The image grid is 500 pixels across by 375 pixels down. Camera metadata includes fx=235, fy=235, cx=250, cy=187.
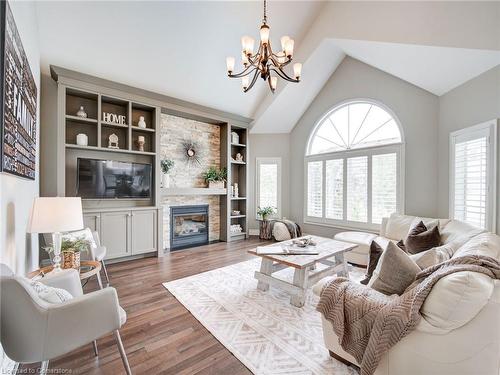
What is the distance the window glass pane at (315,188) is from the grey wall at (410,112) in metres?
0.62

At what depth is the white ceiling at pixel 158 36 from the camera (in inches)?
128

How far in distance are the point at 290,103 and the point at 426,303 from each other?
4794 millimetres

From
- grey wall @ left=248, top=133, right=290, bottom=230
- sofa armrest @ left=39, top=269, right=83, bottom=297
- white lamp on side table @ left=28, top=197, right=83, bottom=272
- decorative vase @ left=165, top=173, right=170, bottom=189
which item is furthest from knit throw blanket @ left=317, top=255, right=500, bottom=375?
grey wall @ left=248, top=133, right=290, bottom=230

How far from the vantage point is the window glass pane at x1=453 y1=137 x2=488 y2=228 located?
9.93 feet

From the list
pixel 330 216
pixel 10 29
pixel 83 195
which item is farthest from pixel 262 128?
pixel 10 29

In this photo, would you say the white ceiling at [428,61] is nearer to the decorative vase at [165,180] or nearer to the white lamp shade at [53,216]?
the decorative vase at [165,180]

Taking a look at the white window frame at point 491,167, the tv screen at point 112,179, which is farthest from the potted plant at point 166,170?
the white window frame at point 491,167

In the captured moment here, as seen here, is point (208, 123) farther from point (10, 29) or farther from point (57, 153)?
point (10, 29)

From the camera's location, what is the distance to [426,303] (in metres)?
1.39

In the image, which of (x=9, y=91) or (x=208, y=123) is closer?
(x=9, y=91)

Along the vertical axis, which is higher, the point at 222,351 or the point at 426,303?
the point at 426,303

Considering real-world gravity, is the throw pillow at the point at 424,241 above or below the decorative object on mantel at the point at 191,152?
below

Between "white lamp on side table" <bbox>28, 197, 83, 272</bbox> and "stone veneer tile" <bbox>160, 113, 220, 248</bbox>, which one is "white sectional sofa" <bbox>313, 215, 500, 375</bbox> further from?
"stone veneer tile" <bbox>160, 113, 220, 248</bbox>

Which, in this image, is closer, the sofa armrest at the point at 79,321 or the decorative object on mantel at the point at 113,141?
the sofa armrest at the point at 79,321
